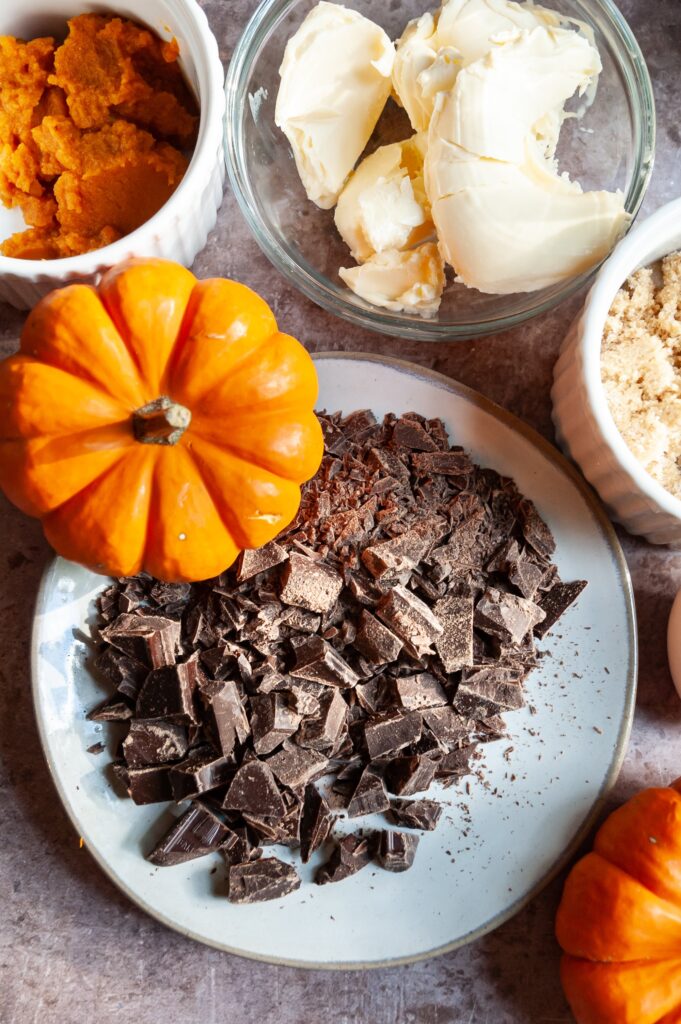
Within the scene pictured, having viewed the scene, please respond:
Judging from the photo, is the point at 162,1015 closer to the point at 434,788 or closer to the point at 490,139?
the point at 434,788

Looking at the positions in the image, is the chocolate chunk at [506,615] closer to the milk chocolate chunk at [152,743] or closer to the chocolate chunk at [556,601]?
the chocolate chunk at [556,601]

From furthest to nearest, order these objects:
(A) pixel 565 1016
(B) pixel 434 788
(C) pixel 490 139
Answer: (A) pixel 565 1016 → (B) pixel 434 788 → (C) pixel 490 139

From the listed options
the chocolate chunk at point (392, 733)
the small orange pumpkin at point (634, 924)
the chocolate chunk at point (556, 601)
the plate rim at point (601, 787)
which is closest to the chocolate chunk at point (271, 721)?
the chocolate chunk at point (392, 733)

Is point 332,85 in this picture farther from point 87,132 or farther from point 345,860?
point 345,860

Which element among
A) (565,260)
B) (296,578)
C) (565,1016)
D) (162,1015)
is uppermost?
(565,260)

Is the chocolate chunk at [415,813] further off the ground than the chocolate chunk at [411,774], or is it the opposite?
the chocolate chunk at [411,774]

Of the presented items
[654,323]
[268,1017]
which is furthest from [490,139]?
[268,1017]

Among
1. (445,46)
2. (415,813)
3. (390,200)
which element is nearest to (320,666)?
(415,813)

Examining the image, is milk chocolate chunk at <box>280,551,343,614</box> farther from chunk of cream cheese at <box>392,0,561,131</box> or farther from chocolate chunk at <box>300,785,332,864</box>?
chunk of cream cheese at <box>392,0,561,131</box>
